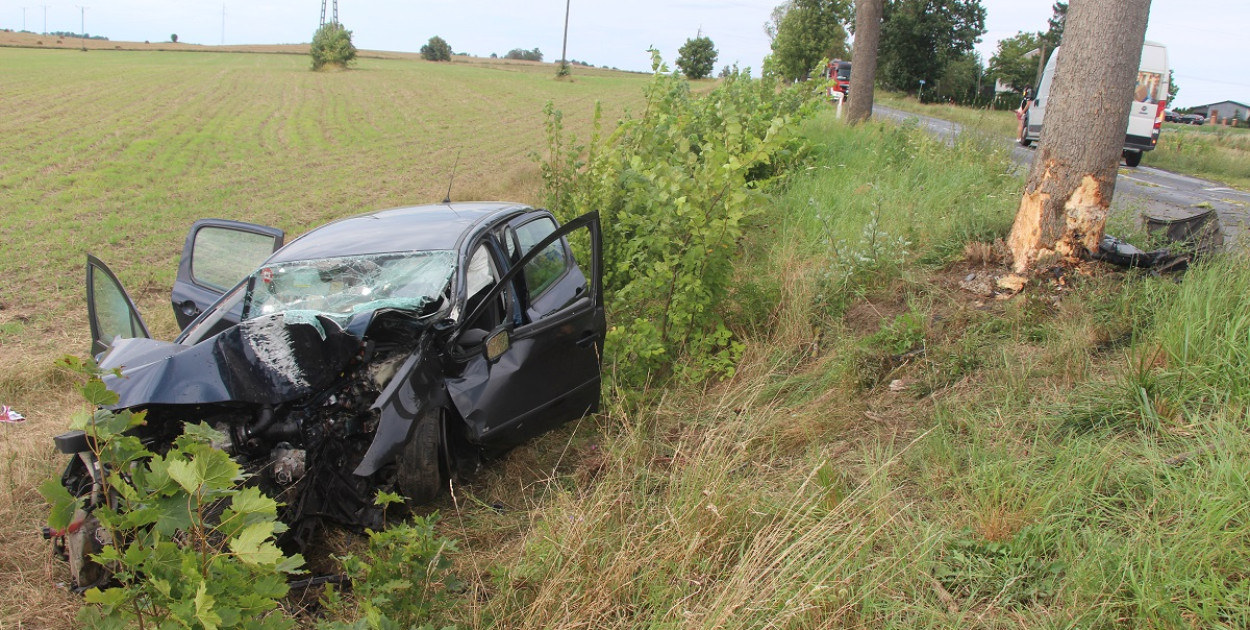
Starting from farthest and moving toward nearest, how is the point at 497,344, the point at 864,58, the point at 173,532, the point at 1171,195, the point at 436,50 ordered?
the point at 436,50 → the point at 864,58 → the point at 1171,195 → the point at 497,344 → the point at 173,532

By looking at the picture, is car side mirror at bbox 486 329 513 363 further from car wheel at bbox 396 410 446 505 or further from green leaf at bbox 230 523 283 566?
green leaf at bbox 230 523 283 566

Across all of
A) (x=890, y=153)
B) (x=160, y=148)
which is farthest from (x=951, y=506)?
(x=160, y=148)

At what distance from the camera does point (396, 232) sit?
4777 mm

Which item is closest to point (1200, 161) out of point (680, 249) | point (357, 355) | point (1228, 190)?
point (1228, 190)

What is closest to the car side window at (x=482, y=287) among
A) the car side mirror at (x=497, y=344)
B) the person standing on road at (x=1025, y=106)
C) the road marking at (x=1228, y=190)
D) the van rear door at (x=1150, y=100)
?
the car side mirror at (x=497, y=344)

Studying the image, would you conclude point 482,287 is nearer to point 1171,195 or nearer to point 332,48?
point 1171,195

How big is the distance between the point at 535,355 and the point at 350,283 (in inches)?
41.8

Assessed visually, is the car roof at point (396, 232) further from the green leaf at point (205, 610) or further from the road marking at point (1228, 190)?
the road marking at point (1228, 190)

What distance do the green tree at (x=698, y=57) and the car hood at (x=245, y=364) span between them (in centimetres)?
7119

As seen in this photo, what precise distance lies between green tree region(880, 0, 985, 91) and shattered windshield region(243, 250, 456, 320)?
40.9 metres

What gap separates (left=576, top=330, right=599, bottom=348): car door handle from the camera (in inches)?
181

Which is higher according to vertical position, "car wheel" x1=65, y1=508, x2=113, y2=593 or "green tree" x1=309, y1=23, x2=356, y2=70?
"green tree" x1=309, y1=23, x2=356, y2=70

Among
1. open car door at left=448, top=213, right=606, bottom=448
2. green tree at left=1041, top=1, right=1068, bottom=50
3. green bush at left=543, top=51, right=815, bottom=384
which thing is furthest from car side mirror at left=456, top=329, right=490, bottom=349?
green tree at left=1041, top=1, right=1068, bottom=50

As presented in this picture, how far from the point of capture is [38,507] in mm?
4184
